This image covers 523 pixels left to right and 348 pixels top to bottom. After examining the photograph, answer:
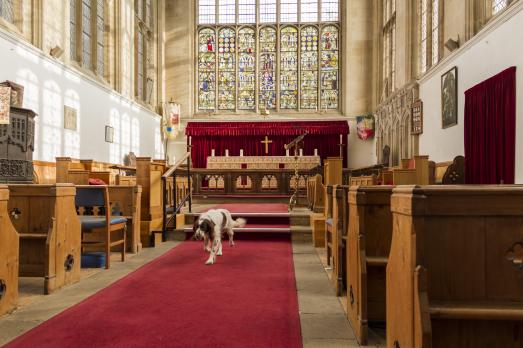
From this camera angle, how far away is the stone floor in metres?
2.77

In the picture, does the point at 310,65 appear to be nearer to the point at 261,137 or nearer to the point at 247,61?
the point at 247,61

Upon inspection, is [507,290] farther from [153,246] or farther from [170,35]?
[170,35]

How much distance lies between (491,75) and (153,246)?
600 centimetres

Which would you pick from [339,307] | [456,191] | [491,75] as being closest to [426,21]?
[491,75]

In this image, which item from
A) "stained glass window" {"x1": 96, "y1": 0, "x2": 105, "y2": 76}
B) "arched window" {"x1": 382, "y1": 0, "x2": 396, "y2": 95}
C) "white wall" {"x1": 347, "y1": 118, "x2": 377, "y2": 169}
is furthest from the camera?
"white wall" {"x1": 347, "y1": 118, "x2": 377, "y2": 169}

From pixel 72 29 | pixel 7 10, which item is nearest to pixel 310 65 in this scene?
pixel 72 29

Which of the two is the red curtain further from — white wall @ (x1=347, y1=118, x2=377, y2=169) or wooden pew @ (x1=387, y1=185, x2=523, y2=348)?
white wall @ (x1=347, y1=118, x2=377, y2=169)

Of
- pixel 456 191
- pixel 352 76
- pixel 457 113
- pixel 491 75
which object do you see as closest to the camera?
pixel 456 191

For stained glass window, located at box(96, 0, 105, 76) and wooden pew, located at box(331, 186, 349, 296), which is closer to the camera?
wooden pew, located at box(331, 186, 349, 296)

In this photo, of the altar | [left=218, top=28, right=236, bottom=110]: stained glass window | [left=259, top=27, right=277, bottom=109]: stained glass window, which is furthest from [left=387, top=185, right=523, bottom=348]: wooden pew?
[left=218, top=28, right=236, bottom=110]: stained glass window

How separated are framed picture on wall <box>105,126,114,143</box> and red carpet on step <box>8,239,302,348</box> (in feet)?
24.5

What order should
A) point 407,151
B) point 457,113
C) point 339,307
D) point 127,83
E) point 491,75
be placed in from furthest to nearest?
point 127,83
point 407,151
point 457,113
point 491,75
point 339,307

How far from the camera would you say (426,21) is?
1095 cm

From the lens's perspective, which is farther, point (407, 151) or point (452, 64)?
point (407, 151)
